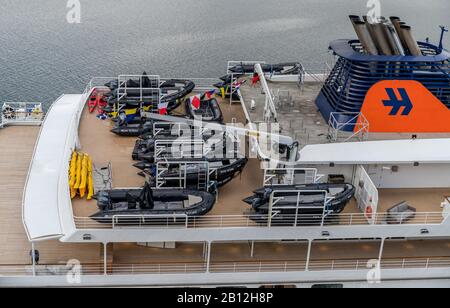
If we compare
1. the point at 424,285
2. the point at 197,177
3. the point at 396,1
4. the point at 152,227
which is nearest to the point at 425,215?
the point at 424,285

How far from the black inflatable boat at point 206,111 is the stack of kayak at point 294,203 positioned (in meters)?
6.43

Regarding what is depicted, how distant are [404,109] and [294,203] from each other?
250 inches

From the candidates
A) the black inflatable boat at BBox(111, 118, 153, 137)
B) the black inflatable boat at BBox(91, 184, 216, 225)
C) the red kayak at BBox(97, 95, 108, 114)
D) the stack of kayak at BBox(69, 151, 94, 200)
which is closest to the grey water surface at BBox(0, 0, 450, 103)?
the red kayak at BBox(97, 95, 108, 114)

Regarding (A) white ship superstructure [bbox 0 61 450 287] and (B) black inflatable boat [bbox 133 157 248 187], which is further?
(B) black inflatable boat [bbox 133 157 248 187]

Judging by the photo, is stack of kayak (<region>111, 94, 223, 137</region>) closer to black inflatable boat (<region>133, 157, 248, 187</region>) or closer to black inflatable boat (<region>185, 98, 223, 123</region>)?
black inflatable boat (<region>185, 98, 223, 123</region>)

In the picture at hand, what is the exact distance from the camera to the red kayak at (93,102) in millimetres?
25566

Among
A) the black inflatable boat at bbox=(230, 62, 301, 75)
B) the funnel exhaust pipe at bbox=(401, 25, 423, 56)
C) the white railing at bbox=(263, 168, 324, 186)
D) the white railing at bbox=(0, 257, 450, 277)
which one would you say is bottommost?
the white railing at bbox=(0, 257, 450, 277)

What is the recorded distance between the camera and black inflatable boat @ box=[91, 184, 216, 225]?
17.1 metres

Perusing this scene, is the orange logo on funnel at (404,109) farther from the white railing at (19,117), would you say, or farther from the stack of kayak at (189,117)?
the white railing at (19,117)

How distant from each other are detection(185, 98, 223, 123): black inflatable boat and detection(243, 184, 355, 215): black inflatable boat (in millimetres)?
6208

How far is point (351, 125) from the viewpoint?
20.8 metres

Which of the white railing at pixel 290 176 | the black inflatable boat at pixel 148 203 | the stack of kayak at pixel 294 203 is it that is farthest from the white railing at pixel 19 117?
the stack of kayak at pixel 294 203

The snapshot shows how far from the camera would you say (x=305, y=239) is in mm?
18266

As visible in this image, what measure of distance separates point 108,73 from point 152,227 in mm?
26429
